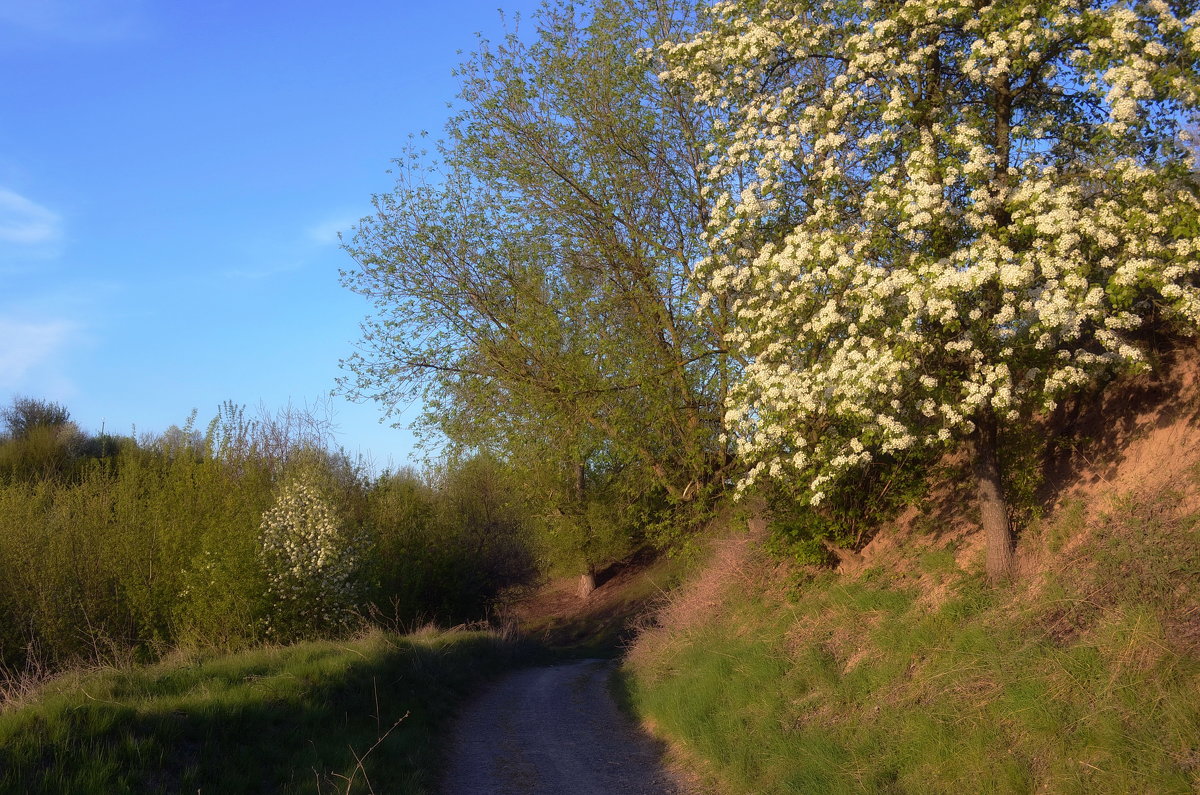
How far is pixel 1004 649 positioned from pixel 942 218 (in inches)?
186

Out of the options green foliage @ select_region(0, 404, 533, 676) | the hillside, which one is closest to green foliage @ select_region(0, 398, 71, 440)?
green foliage @ select_region(0, 404, 533, 676)

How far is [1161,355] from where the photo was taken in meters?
10.7

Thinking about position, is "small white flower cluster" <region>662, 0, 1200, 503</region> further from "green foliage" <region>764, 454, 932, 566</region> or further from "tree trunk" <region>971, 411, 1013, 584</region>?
"green foliage" <region>764, 454, 932, 566</region>

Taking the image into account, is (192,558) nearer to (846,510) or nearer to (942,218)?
(846,510)

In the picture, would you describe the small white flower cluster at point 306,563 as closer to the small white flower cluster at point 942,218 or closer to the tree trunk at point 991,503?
the small white flower cluster at point 942,218

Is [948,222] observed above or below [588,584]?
above

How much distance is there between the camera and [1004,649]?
8.47m

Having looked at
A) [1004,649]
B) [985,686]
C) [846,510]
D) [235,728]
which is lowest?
[985,686]

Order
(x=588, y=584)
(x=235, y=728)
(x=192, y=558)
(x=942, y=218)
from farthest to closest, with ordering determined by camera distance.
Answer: (x=588, y=584)
(x=192, y=558)
(x=235, y=728)
(x=942, y=218)

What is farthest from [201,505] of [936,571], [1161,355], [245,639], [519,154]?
[1161,355]

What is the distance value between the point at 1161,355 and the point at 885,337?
4.36 meters

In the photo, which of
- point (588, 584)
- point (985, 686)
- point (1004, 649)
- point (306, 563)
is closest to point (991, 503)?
point (1004, 649)

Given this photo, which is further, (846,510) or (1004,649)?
(846,510)

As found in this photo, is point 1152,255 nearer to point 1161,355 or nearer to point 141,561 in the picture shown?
point 1161,355
